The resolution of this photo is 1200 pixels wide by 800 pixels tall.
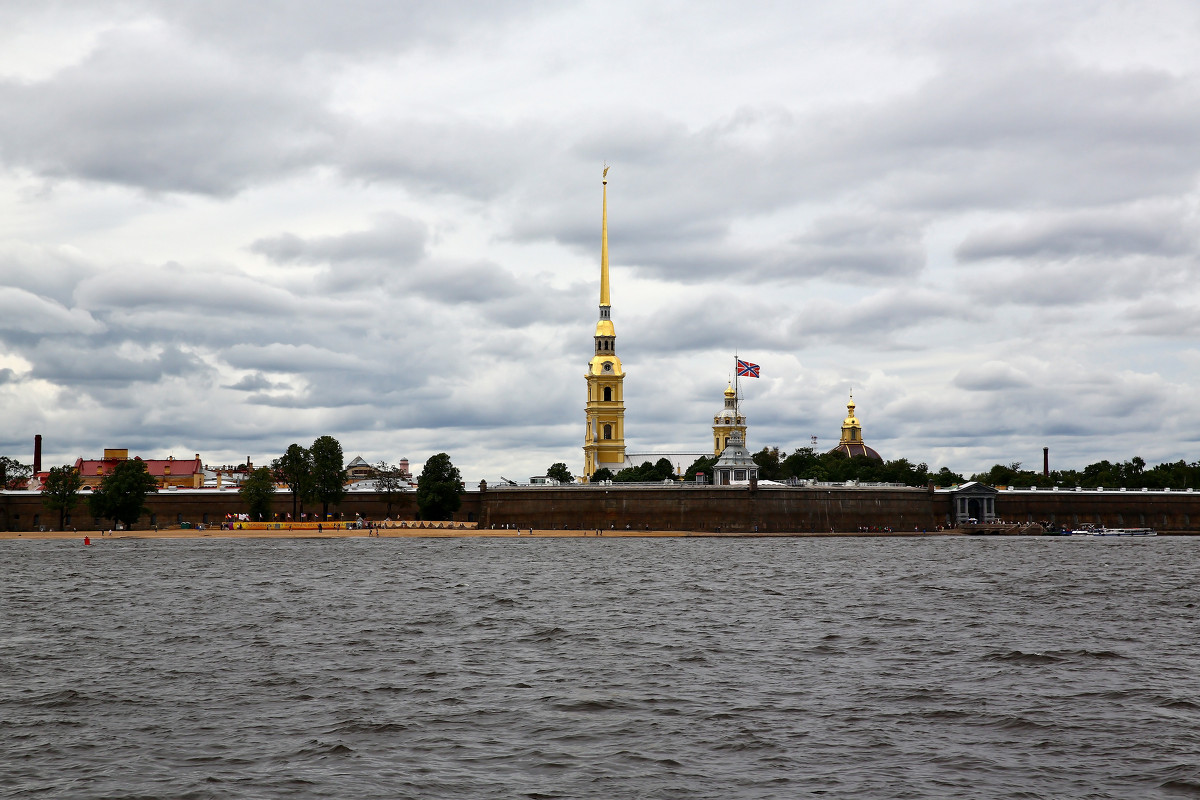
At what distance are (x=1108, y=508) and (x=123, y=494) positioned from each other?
340 feet

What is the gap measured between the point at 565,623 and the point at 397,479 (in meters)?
101

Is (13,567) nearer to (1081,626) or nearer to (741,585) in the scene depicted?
(741,585)

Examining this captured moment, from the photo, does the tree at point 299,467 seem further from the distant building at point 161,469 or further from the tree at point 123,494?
the distant building at point 161,469

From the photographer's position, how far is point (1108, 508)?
450ft

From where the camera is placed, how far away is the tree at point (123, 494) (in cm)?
11119

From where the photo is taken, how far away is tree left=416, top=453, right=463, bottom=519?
118 metres

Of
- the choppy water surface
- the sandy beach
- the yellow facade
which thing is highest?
the yellow facade

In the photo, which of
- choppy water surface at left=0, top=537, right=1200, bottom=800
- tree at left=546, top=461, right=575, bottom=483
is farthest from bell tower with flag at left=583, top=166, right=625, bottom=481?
choppy water surface at left=0, top=537, right=1200, bottom=800

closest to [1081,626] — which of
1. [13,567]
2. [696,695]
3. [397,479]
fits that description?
[696,695]

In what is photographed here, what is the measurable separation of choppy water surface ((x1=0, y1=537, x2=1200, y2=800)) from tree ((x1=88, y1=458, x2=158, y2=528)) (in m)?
63.7

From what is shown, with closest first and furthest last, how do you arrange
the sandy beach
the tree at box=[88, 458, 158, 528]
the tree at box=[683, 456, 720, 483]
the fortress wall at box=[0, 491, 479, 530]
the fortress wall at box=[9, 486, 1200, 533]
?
1. the sandy beach
2. the tree at box=[88, 458, 158, 528]
3. the fortress wall at box=[9, 486, 1200, 533]
4. the fortress wall at box=[0, 491, 479, 530]
5. the tree at box=[683, 456, 720, 483]

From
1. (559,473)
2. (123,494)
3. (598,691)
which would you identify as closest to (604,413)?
(559,473)

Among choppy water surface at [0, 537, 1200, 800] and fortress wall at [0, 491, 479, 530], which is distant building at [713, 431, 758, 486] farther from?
choppy water surface at [0, 537, 1200, 800]

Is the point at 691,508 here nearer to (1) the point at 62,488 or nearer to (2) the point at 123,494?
(2) the point at 123,494
